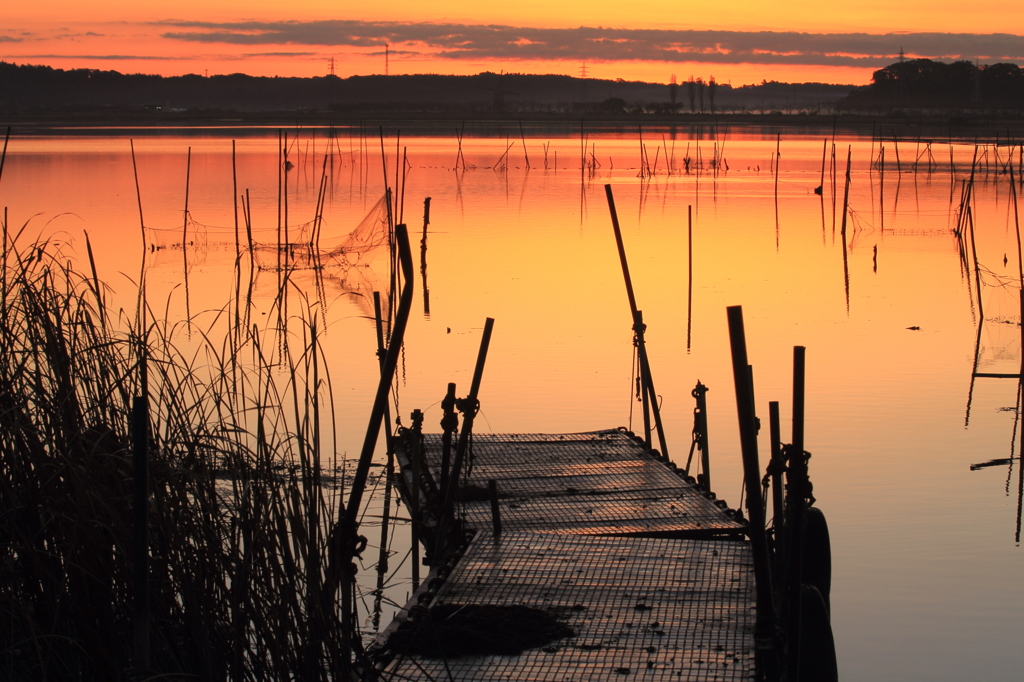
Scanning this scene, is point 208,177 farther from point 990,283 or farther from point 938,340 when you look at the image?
point 938,340

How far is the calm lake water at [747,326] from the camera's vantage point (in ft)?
15.9

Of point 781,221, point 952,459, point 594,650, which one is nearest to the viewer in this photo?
point 594,650

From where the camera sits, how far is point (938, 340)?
958 centimetres

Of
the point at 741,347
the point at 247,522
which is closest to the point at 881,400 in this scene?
the point at 741,347

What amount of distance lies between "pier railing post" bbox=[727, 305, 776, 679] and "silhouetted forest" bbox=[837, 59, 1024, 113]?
3130 inches

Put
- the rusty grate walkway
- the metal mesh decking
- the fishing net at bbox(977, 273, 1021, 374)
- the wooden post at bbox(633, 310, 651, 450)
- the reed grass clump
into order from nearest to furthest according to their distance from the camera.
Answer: the reed grass clump < the metal mesh decking < the rusty grate walkway < the wooden post at bbox(633, 310, 651, 450) < the fishing net at bbox(977, 273, 1021, 374)

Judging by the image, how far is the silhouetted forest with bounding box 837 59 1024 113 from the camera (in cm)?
8200

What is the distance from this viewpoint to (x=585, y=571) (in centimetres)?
382

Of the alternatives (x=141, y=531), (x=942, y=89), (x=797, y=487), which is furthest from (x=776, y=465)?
(x=942, y=89)

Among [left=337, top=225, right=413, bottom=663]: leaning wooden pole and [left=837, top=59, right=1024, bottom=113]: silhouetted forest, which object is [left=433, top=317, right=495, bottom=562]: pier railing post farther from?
[left=837, top=59, right=1024, bottom=113]: silhouetted forest

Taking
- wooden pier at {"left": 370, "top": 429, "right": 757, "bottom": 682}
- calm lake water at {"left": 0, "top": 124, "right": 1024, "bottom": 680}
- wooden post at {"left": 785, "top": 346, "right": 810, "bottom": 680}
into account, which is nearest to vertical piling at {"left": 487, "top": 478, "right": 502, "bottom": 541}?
wooden pier at {"left": 370, "top": 429, "right": 757, "bottom": 682}

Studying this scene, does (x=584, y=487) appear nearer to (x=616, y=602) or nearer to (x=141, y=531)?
(x=616, y=602)

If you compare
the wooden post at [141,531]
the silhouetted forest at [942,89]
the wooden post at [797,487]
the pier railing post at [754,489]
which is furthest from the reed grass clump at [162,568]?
the silhouetted forest at [942,89]

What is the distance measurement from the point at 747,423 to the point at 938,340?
749cm
